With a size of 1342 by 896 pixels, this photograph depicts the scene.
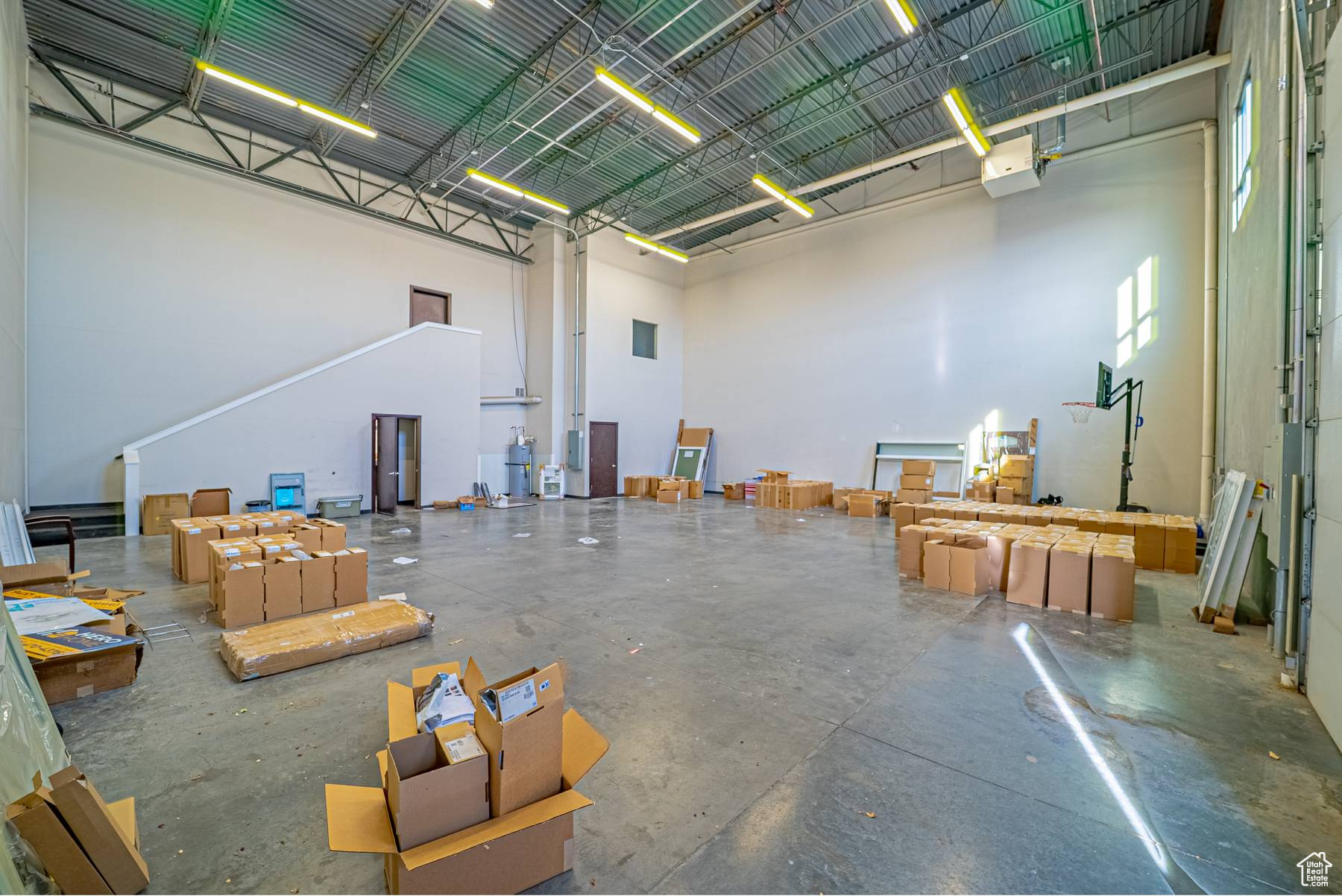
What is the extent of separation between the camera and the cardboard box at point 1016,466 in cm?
838

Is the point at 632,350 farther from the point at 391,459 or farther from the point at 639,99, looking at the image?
the point at 639,99

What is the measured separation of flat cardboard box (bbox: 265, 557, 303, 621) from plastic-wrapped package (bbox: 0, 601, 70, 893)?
1655 millimetres

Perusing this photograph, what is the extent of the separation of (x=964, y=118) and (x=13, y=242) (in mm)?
10348

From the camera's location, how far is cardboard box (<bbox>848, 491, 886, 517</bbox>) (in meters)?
9.35

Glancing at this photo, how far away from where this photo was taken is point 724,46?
664cm

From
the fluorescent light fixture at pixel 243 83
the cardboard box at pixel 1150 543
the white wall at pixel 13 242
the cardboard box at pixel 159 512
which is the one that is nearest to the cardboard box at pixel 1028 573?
the cardboard box at pixel 1150 543

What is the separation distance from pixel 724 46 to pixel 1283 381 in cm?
658

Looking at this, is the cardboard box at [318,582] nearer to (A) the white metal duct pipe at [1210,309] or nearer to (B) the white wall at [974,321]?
(B) the white wall at [974,321]

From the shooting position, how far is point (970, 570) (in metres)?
4.40

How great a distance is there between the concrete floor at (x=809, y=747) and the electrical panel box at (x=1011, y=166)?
256 inches

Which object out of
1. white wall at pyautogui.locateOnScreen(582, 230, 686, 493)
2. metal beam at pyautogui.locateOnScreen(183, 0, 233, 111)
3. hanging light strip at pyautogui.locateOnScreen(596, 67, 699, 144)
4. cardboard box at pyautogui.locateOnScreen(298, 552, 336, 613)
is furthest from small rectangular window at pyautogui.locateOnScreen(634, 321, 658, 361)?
cardboard box at pyautogui.locateOnScreen(298, 552, 336, 613)

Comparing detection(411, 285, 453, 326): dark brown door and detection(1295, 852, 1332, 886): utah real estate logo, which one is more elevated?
detection(411, 285, 453, 326): dark brown door

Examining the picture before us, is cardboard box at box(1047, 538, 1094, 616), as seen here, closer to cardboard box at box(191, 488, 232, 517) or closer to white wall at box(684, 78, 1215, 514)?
white wall at box(684, 78, 1215, 514)

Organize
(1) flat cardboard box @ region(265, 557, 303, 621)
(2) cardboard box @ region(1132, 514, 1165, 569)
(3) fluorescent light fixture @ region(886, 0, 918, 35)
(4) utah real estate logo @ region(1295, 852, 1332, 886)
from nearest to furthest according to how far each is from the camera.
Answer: (4) utah real estate logo @ region(1295, 852, 1332, 886)
(1) flat cardboard box @ region(265, 557, 303, 621)
(3) fluorescent light fixture @ region(886, 0, 918, 35)
(2) cardboard box @ region(1132, 514, 1165, 569)
